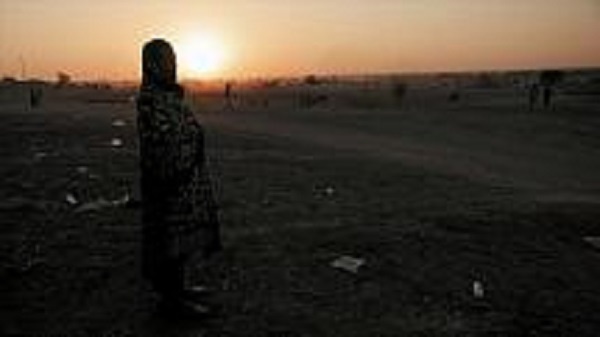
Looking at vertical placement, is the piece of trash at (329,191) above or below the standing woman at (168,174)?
below

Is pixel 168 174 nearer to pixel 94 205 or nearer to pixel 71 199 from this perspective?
pixel 94 205

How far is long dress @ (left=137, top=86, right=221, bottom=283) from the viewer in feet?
20.2

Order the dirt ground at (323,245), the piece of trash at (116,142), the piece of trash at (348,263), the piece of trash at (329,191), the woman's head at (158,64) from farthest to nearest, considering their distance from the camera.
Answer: the piece of trash at (116,142) → the piece of trash at (329,191) → the piece of trash at (348,263) → the dirt ground at (323,245) → the woman's head at (158,64)

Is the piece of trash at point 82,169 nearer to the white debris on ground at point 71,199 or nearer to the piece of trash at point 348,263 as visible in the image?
the white debris on ground at point 71,199

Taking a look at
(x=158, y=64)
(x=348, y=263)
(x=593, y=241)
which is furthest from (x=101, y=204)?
(x=593, y=241)

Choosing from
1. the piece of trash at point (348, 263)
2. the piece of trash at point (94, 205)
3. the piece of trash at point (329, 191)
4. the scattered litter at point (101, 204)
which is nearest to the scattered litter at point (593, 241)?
the piece of trash at point (348, 263)

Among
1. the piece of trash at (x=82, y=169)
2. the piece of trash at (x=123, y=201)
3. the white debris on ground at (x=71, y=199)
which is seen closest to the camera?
the piece of trash at (x=123, y=201)

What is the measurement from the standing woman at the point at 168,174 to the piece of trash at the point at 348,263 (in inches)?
87.8

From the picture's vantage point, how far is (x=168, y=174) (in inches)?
244

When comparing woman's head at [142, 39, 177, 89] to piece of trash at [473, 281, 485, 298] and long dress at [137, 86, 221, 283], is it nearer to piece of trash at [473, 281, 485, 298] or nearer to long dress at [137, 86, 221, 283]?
long dress at [137, 86, 221, 283]

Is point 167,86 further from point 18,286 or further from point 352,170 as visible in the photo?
point 352,170

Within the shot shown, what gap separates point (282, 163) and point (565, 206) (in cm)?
644

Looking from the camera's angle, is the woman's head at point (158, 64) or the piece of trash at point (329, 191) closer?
the woman's head at point (158, 64)

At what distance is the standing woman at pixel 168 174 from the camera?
6113mm
